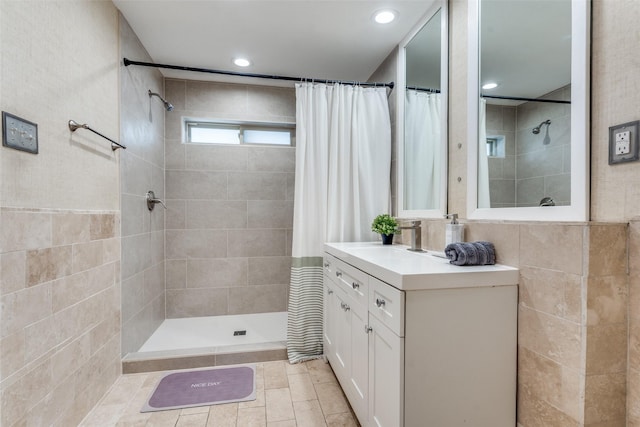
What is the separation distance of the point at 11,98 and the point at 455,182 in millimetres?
2054

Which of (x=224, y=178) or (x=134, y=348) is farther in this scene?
(x=224, y=178)

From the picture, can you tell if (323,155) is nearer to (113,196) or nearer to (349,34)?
(349,34)

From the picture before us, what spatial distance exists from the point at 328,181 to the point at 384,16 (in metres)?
1.16

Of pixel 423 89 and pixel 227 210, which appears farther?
pixel 227 210

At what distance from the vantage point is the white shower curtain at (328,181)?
7.50ft

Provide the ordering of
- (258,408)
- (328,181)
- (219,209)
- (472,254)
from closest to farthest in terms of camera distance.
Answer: (472,254) → (258,408) → (328,181) → (219,209)

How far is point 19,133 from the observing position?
3.83 ft

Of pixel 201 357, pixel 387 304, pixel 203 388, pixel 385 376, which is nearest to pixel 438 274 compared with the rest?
pixel 387 304

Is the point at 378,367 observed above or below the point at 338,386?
above

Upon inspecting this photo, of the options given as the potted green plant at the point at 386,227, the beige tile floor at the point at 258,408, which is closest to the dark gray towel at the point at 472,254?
the potted green plant at the point at 386,227

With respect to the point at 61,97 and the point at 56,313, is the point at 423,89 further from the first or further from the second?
the point at 56,313

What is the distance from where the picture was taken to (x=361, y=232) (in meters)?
2.39

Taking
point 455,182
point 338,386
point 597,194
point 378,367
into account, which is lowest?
point 338,386

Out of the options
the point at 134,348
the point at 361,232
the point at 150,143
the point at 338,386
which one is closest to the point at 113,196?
the point at 150,143
